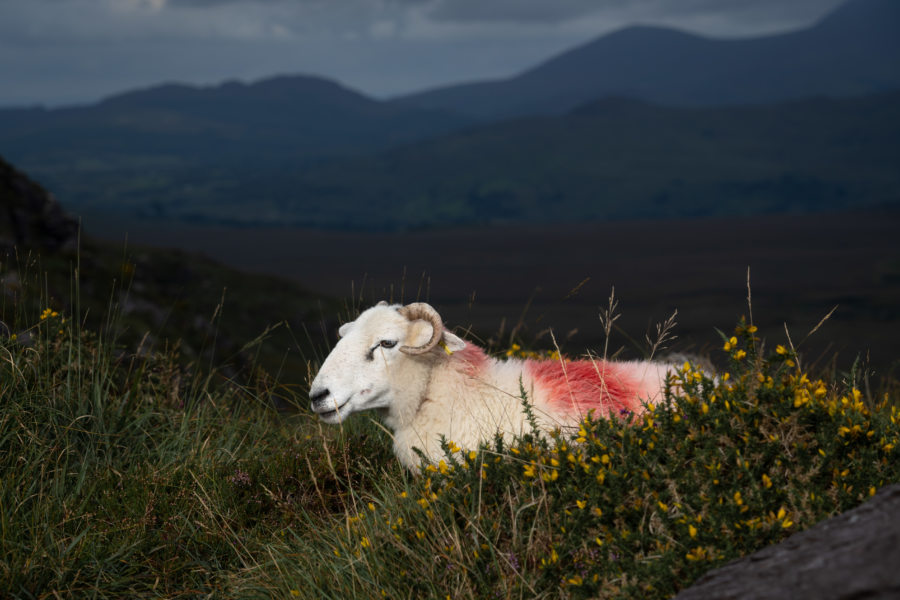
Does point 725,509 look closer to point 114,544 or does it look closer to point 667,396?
point 667,396

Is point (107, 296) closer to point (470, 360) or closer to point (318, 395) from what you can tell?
point (318, 395)

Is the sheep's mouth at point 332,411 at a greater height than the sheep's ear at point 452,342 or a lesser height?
lesser

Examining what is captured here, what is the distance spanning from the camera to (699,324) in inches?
4441

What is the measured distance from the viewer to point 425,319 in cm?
574

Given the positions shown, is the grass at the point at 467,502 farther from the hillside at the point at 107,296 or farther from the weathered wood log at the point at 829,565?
the hillside at the point at 107,296

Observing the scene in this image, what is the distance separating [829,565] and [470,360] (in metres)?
3.27

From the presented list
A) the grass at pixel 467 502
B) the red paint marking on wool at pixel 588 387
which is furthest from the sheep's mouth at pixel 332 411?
the red paint marking on wool at pixel 588 387

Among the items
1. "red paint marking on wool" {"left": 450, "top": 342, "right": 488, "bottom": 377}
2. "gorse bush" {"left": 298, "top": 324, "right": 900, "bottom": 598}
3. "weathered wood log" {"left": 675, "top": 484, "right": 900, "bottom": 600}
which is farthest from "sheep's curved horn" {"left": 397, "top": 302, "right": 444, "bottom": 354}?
"weathered wood log" {"left": 675, "top": 484, "right": 900, "bottom": 600}

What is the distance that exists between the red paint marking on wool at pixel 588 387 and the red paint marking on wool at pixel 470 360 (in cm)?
37

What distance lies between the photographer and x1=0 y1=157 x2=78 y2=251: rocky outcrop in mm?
31594

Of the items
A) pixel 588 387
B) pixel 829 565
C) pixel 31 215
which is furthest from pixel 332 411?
pixel 31 215

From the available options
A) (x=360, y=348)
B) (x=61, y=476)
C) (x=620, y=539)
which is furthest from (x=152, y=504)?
(x=620, y=539)

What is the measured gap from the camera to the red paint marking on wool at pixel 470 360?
5859 millimetres

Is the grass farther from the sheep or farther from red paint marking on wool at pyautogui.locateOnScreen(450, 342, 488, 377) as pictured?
red paint marking on wool at pyautogui.locateOnScreen(450, 342, 488, 377)
